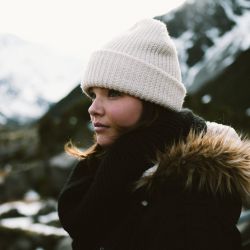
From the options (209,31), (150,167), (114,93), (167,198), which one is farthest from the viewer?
(209,31)

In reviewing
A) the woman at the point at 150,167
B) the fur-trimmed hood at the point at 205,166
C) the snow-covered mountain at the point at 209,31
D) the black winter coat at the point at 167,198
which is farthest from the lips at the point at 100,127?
the snow-covered mountain at the point at 209,31

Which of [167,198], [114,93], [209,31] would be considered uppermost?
[114,93]

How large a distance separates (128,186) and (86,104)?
2453 centimetres

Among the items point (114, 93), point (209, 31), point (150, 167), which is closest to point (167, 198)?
point (150, 167)

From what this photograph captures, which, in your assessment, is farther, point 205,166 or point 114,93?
point 114,93

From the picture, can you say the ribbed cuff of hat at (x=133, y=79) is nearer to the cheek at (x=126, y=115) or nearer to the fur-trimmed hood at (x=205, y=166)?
the cheek at (x=126, y=115)

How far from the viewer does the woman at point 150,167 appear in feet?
5.45

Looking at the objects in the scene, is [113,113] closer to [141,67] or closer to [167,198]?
[141,67]

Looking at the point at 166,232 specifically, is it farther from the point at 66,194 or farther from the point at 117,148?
the point at 66,194

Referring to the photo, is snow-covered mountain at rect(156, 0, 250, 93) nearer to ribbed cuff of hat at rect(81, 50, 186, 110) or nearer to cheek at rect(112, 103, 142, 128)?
ribbed cuff of hat at rect(81, 50, 186, 110)

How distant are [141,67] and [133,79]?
0.07m

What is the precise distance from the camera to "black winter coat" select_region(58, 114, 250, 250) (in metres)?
1.63

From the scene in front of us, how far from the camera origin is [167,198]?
5.58 ft

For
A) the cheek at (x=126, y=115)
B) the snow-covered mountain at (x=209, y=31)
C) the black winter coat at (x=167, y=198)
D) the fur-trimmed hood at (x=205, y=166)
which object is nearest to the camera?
the black winter coat at (x=167, y=198)
